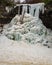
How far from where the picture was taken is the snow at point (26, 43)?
10.6m

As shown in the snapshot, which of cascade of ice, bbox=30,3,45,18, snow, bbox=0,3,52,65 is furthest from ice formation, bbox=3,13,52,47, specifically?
cascade of ice, bbox=30,3,45,18

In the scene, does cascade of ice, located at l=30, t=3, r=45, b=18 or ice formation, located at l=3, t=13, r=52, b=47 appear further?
cascade of ice, located at l=30, t=3, r=45, b=18

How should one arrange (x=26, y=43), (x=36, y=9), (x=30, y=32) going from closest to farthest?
(x=26, y=43) → (x=30, y=32) → (x=36, y=9)

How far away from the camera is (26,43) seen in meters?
14.4

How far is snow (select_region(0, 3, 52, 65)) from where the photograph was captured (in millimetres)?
10592

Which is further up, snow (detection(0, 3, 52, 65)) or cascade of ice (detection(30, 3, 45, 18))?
cascade of ice (detection(30, 3, 45, 18))

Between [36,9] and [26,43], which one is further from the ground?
[36,9]

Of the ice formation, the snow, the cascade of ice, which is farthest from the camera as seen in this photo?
the cascade of ice

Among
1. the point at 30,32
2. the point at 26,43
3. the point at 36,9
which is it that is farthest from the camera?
the point at 36,9

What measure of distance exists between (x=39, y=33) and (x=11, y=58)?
17.2 feet

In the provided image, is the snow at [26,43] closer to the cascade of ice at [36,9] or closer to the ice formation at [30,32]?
the ice formation at [30,32]

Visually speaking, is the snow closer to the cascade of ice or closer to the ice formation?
the ice formation

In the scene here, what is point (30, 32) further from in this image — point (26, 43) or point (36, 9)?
point (36, 9)

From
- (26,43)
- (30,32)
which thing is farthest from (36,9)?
(26,43)
